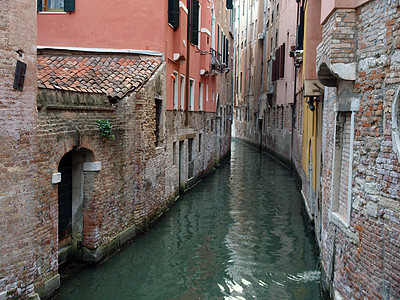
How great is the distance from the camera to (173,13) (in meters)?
12.8

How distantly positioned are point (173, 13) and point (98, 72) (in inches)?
126

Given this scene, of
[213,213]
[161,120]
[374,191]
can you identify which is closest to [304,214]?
[213,213]

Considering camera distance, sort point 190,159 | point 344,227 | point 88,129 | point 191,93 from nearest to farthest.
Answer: point 344,227, point 88,129, point 191,93, point 190,159

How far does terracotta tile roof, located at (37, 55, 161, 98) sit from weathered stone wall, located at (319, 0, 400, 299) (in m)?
5.45

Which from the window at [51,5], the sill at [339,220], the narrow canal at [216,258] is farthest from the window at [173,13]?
the sill at [339,220]

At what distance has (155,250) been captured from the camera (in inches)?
381

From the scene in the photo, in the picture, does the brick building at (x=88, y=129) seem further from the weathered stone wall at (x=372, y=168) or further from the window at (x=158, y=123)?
the weathered stone wall at (x=372, y=168)

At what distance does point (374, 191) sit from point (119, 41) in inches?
345

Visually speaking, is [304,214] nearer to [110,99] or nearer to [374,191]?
[110,99]

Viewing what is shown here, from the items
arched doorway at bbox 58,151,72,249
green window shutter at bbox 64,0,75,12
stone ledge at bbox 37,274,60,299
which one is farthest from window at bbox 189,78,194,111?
stone ledge at bbox 37,274,60,299

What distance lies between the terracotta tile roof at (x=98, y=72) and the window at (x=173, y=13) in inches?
62.6

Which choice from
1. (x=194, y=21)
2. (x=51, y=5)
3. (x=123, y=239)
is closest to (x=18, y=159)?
(x=123, y=239)

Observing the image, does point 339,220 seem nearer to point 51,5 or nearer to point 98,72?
point 98,72

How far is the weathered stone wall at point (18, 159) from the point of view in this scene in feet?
18.6
